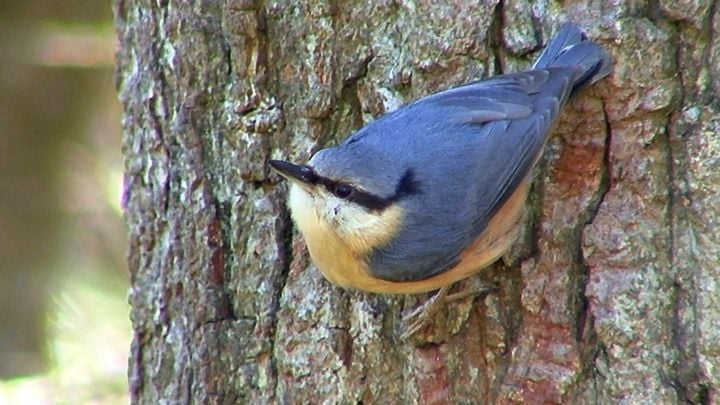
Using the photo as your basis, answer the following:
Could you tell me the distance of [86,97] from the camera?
17.5ft

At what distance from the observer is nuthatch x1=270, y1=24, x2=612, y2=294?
9.73 ft

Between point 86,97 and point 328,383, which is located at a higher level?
point 86,97

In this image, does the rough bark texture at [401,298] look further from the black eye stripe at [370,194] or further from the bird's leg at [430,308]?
the black eye stripe at [370,194]

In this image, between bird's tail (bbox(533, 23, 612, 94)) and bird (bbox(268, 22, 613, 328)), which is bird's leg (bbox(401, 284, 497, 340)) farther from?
bird's tail (bbox(533, 23, 612, 94))

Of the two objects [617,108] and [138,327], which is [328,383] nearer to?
[138,327]

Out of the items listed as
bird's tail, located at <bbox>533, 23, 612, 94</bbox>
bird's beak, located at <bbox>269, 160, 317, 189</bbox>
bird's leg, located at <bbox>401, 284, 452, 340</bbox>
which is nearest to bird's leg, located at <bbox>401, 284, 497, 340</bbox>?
bird's leg, located at <bbox>401, 284, 452, 340</bbox>

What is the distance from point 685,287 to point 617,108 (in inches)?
20.1

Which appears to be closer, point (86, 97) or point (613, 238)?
point (613, 238)

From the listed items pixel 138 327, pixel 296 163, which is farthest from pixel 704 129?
pixel 138 327

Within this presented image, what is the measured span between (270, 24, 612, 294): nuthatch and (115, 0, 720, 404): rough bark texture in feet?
0.26

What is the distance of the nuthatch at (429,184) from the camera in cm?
296

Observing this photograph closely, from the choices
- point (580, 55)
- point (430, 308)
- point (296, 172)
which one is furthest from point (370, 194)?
point (580, 55)

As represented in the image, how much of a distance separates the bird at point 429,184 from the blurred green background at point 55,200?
243 centimetres

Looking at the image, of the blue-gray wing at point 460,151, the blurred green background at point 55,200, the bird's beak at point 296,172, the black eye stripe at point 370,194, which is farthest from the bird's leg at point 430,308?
the blurred green background at point 55,200
